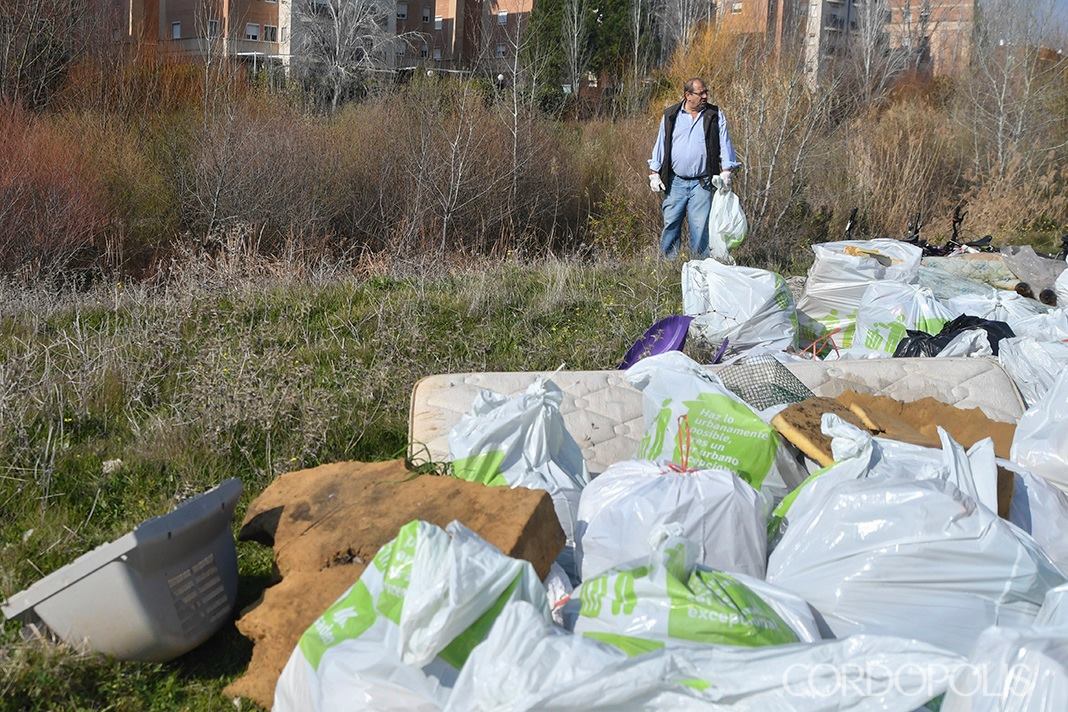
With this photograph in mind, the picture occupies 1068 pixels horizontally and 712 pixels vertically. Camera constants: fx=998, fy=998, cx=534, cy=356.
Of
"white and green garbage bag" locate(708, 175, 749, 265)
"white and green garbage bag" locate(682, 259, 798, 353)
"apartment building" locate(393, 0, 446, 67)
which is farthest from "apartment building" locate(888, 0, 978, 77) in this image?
"white and green garbage bag" locate(682, 259, 798, 353)

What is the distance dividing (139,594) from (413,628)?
870 mm

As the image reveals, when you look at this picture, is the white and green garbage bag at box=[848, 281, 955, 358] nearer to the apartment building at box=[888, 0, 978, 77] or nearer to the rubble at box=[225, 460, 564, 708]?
the rubble at box=[225, 460, 564, 708]

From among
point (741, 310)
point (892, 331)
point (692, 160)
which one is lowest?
point (892, 331)

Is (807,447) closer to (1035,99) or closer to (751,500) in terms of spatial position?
(751,500)

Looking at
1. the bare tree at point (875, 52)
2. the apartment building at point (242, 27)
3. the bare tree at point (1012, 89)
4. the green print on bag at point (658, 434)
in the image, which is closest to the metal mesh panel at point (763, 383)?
the green print on bag at point (658, 434)

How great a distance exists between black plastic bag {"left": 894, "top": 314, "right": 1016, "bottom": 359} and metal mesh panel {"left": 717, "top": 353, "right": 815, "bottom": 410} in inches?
49.5

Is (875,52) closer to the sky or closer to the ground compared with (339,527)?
closer to the sky

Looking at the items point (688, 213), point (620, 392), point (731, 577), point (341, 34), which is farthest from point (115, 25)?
point (341, 34)

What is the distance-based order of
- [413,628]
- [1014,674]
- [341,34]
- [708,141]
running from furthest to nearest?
[341,34] → [708,141] → [413,628] → [1014,674]

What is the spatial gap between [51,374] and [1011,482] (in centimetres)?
373

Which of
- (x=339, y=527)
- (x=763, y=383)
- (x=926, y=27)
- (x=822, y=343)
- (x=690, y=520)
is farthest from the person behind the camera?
(x=926, y=27)

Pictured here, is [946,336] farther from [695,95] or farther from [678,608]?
[678,608]

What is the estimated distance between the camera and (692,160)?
7.84 m

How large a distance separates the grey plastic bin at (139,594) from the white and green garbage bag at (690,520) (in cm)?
102
